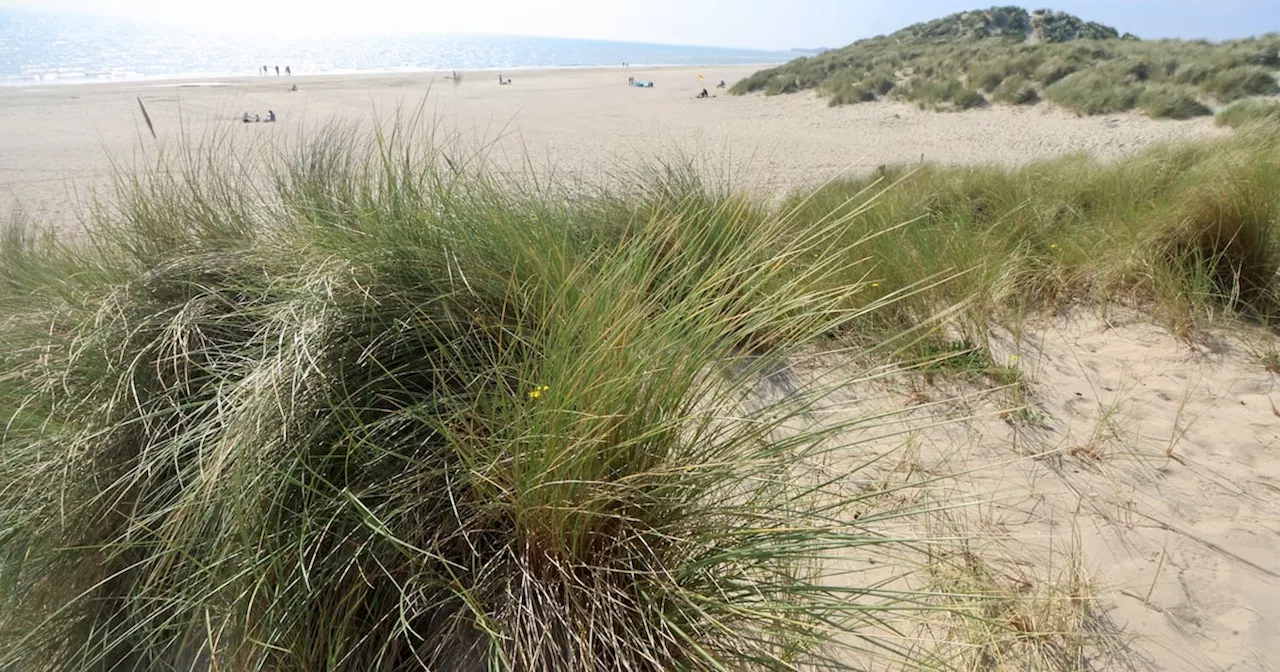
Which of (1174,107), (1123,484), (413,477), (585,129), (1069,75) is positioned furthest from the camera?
(1069,75)

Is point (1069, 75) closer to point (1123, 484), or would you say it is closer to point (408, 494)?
point (1123, 484)

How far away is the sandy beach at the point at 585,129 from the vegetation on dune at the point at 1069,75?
63cm

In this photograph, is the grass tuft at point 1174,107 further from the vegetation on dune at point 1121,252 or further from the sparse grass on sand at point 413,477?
the sparse grass on sand at point 413,477

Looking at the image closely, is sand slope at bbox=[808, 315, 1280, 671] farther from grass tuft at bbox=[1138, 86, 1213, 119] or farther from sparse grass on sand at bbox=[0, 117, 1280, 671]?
grass tuft at bbox=[1138, 86, 1213, 119]

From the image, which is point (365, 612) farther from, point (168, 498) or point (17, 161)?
point (17, 161)

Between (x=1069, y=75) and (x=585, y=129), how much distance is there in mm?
10971

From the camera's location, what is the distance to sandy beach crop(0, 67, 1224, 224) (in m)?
9.07

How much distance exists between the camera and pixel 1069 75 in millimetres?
15750

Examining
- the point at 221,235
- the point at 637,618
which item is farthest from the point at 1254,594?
the point at 221,235

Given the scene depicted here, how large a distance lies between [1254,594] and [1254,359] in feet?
→ 5.22

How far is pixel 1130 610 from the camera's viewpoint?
1640 millimetres

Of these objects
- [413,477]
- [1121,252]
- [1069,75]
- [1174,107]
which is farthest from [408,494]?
[1069,75]

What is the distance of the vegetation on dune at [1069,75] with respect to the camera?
13.3 m

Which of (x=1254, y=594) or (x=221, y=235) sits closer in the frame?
(x=1254, y=594)
